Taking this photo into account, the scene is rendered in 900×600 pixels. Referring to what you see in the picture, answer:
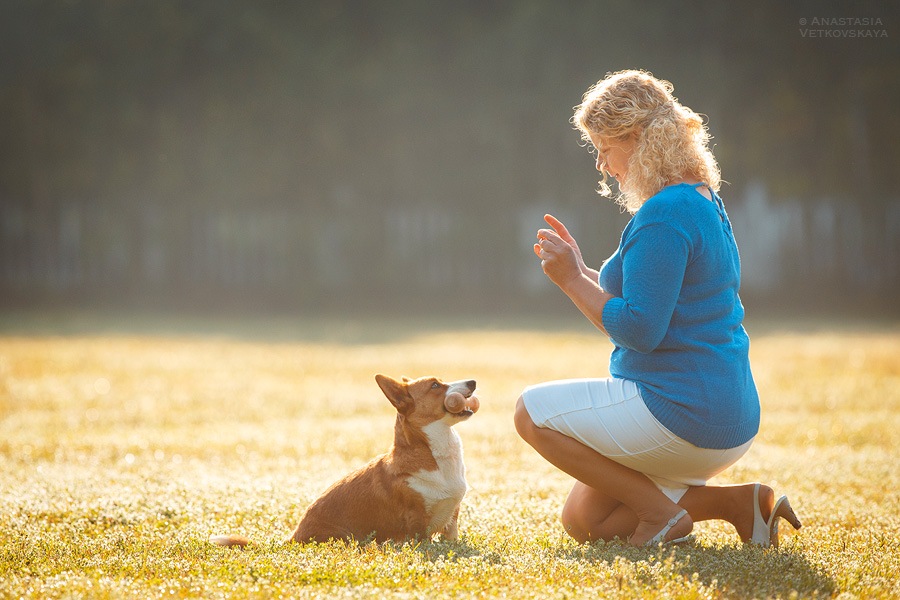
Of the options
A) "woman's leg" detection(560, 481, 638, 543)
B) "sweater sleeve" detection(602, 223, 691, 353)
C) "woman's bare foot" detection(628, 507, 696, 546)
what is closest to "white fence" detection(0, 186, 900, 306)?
"woman's leg" detection(560, 481, 638, 543)

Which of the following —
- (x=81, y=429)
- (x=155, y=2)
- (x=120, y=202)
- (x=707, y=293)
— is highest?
(x=155, y=2)

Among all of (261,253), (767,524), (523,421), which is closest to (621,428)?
(523,421)

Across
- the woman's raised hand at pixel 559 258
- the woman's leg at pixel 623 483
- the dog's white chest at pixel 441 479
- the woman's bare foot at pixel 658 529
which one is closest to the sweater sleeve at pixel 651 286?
the woman's raised hand at pixel 559 258

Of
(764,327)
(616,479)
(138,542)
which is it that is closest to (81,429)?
(138,542)

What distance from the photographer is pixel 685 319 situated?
290 cm

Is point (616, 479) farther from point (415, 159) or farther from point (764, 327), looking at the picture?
point (415, 159)

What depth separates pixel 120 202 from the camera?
739 inches

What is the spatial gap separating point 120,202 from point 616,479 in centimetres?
1771

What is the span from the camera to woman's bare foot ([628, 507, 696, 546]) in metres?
3.07

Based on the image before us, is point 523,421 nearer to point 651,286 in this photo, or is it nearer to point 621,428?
point 621,428

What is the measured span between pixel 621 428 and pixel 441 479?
2.25 ft

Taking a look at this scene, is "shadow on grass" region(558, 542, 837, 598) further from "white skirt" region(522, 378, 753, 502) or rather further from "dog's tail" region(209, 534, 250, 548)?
"dog's tail" region(209, 534, 250, 548)

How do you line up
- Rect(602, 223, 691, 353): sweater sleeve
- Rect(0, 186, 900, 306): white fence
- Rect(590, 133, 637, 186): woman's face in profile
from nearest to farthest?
Rect(602, 223, 691, 353): sweater sleeve < Rect(590, 133, 637, 186): woman's face in profile < Rect(0, 186, 900, 306): white fence

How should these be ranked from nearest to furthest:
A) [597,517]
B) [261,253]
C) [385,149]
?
[597,517]
[385,149]
[261,253]
